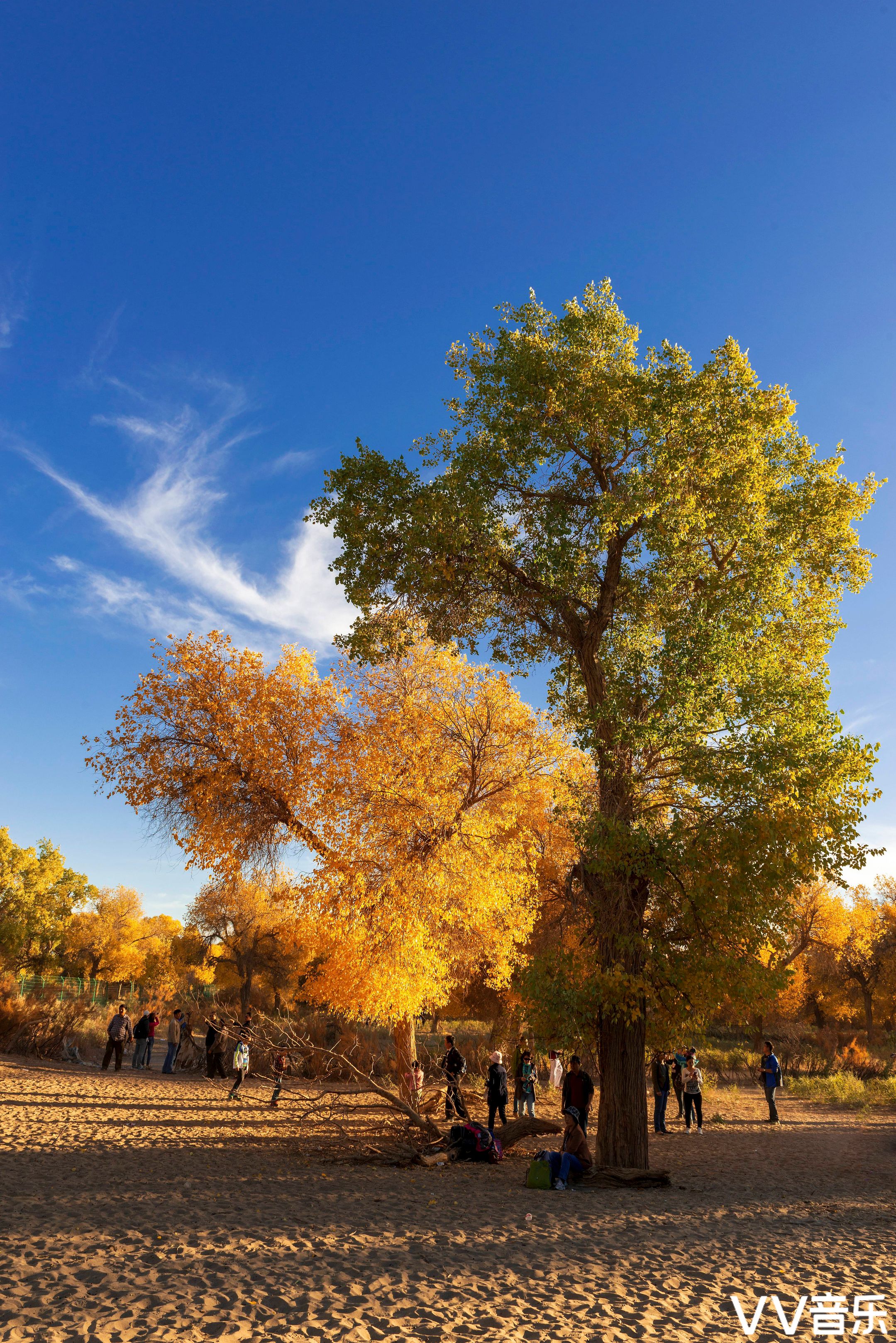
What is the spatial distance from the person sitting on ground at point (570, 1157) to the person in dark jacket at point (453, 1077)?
398 centimetres

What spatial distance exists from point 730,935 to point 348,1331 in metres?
8.04

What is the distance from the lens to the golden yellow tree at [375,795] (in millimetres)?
18156

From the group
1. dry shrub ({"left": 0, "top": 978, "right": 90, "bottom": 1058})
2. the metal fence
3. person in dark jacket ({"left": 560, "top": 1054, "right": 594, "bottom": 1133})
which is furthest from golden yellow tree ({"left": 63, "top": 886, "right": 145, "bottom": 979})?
person in dark jacket ({"left": 560, "top": 1054, "right": 594, "bottom": 1133})

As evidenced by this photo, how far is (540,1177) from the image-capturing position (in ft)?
35.6

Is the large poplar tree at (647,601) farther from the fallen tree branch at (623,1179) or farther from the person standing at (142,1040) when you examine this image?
the person standing at (142,1040)

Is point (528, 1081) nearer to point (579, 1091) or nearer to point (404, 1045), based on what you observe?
point (404, 1045)

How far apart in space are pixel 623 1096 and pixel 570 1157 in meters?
1.58

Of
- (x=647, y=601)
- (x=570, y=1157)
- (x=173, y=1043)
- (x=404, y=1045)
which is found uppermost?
(x=647, y=601)

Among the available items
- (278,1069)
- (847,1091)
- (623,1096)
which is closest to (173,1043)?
(278,1069)

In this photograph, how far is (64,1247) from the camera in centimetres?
663

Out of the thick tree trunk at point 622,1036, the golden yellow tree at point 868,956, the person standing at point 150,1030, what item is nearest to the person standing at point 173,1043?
the person standing at point 150,1030

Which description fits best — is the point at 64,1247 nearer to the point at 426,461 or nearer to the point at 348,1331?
the point at 348,1331

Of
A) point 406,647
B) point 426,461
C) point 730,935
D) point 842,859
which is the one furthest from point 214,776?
point 842,859

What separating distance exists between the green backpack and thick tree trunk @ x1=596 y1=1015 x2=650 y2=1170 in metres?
1.36
